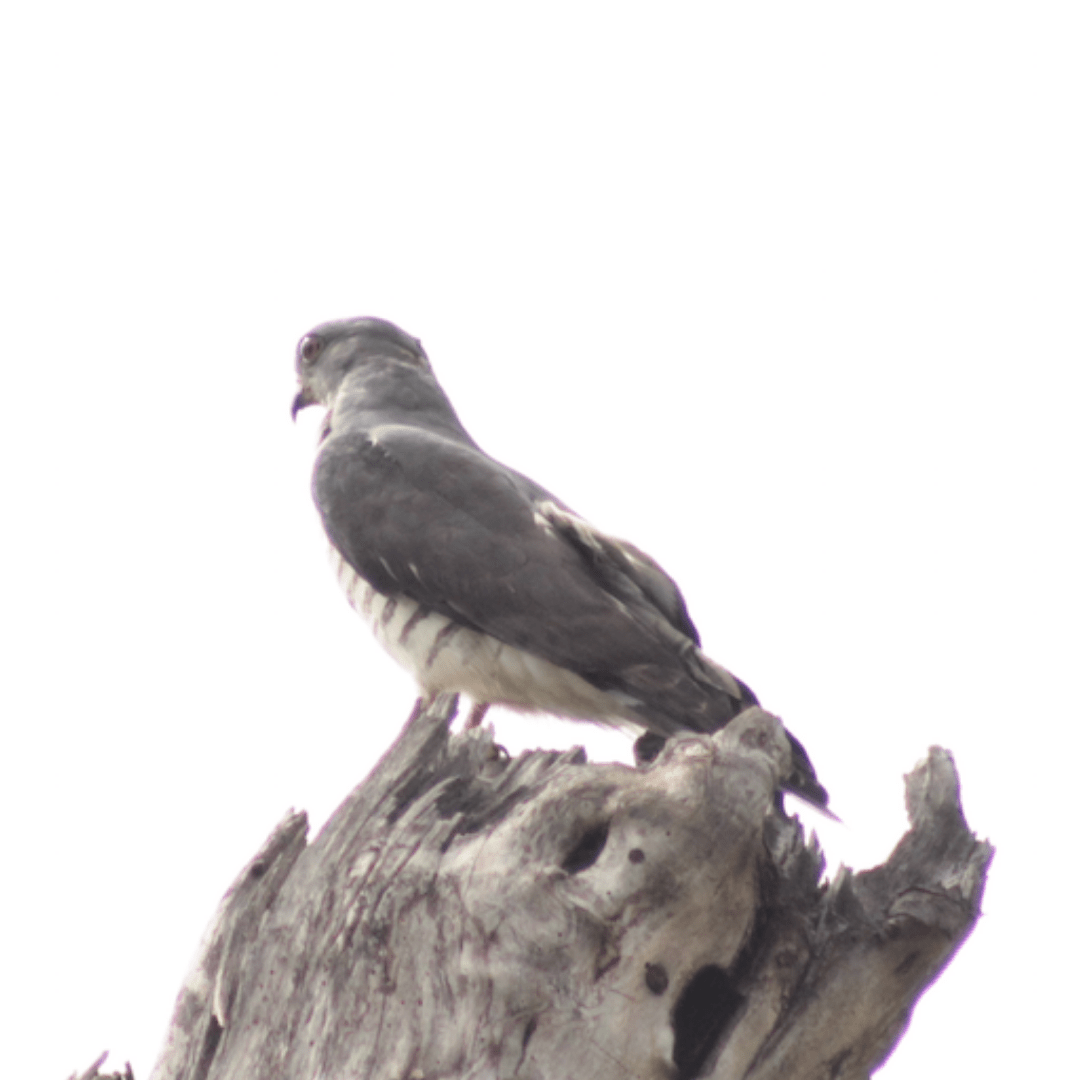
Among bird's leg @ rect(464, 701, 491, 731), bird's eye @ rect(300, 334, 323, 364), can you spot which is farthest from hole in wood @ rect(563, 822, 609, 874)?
bird's eye @ rect(300, 334, 323, 364)

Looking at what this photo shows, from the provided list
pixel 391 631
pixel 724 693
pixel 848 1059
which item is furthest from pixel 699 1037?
pixel 391 631

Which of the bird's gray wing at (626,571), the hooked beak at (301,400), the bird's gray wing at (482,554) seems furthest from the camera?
the hooked beak at (301,400)

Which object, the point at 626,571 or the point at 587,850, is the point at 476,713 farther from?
the point at 587,850

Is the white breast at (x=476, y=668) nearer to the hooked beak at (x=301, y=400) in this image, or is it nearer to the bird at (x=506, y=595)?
the bird at (x=506, y=595)

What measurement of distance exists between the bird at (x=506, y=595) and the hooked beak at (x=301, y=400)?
1.46 meters

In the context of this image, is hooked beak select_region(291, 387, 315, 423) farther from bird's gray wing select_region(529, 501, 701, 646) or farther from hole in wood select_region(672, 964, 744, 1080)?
hole in wood select_region(672, 964, 744, 1080)

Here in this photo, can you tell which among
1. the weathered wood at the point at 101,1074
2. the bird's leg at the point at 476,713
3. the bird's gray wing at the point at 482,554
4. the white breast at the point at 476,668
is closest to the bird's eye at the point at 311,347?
the bird's gray wing at the point at 482,554

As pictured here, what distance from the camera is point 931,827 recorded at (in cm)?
361

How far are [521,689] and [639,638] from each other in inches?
25.8

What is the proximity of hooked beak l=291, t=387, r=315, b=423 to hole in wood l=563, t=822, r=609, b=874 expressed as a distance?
17.0 ft

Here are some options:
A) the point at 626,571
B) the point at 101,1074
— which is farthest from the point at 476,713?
the point at 101,1074

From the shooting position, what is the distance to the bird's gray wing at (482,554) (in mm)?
5414

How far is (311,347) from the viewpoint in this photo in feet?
26.8

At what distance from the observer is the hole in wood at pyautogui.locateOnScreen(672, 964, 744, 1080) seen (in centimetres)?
344
